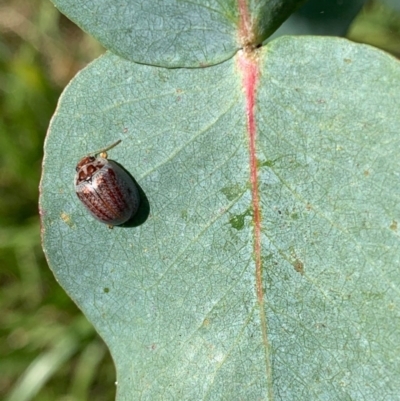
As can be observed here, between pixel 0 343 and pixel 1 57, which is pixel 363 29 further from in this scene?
pixel 0 343

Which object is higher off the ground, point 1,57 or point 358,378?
point 1,57

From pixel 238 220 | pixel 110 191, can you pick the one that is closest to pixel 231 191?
pixel 238 220

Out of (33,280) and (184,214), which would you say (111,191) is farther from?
(33,280)

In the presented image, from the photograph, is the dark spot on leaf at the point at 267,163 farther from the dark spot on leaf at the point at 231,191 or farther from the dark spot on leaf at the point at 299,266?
the dark spot on leaf at the point at 299,266

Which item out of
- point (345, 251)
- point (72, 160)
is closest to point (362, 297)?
point (345, 251)

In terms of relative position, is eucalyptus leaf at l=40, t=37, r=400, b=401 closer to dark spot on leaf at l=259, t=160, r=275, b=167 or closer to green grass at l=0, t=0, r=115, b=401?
dark spot on leaf at l=259, t=160, r=275, b=167

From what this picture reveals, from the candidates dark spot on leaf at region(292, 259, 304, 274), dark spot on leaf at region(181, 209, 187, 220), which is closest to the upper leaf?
dark spot on leaf at region(181, 209, 187, 220)

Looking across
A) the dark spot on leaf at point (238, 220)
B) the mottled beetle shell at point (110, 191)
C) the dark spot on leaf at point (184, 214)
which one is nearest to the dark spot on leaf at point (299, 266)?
the dark spot on leaf at point (238, 220)
